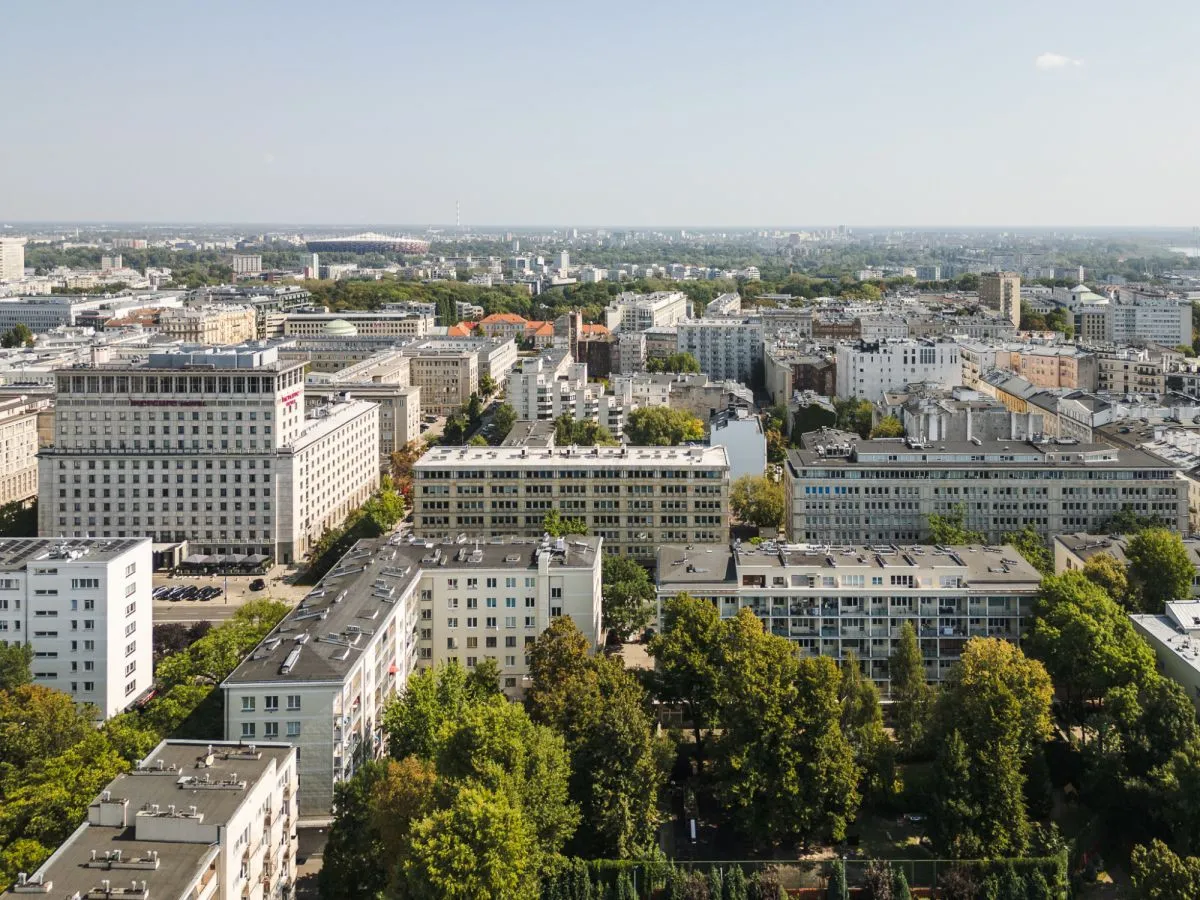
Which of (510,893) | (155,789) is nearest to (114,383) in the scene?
(155,789)

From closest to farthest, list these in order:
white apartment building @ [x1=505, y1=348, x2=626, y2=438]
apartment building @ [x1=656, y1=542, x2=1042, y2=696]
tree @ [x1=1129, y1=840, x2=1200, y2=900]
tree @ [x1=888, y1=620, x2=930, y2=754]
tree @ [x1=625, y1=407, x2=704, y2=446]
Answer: tree @ [x1=1129, y1=840, x2=1200, y2=900] < tree @ [x1=888, y1=620, x2=930, y2=754] < apartment building @ [x1=656, y1=542, x2=1042, y2=696] < tree @ [x1=625, y1=407, x2=704, y2=446] < white apartment building @ [x1=505, y1=348, x2=626, y2=438]

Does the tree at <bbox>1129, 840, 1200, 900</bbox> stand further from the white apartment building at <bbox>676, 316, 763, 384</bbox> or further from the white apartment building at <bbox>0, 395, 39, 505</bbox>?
the white apartment building at <bbox>676, 316, 763, 384</bbox>

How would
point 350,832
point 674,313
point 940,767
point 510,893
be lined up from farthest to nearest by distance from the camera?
point 674,313 → point 940,767 → point 350,832 → point 510,893

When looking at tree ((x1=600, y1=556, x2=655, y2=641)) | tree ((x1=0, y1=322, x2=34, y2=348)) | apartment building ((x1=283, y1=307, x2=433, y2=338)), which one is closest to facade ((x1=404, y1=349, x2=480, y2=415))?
apartment building ((x1=283, y1=307, x2=433, y2=338))

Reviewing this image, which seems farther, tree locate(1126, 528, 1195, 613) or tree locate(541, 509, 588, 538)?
tree locate(541, 509, 588, 538)

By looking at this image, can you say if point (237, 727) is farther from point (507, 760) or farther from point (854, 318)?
point (854, 318)

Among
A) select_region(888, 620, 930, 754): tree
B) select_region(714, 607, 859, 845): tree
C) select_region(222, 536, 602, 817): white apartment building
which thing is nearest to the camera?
select_region(714, 607, 859, 845): tree
